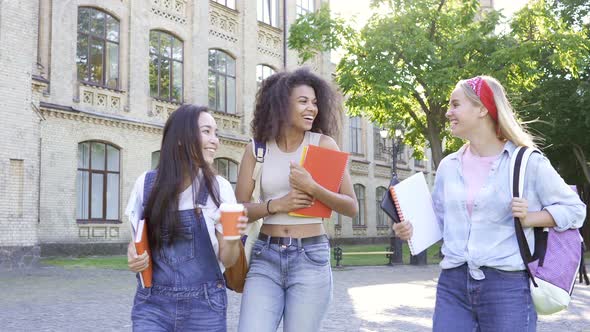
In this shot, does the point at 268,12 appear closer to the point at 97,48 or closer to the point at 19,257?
the point at 97,48

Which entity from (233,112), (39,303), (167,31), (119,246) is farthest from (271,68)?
(39,303)

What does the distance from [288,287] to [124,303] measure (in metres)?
8.32

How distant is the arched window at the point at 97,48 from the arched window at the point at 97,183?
91.3 inches

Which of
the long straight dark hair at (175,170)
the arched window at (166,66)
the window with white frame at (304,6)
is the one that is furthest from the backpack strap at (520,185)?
the window with white frame at (304,6)

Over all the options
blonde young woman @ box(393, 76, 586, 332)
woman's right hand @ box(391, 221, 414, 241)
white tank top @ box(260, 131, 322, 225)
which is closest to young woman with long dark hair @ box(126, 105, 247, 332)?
white tank top @ box(260, 131, 322, 225)

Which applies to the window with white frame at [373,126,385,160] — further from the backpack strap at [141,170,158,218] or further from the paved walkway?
the backpack strap at [141,170,158,218]

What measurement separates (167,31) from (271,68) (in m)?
6.93

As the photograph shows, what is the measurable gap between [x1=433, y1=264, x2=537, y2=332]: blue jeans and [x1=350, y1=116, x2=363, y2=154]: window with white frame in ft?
121

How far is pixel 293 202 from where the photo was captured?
377 cm

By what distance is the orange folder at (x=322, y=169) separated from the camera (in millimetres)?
3824

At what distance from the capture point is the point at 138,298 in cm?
351

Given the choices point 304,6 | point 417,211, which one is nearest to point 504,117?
point 417,211

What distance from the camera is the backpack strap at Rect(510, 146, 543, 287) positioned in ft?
11.1

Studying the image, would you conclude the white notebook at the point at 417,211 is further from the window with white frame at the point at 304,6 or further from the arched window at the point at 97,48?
the window with white frame at the point at 304,6
